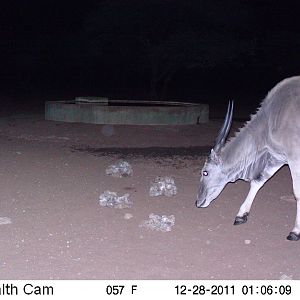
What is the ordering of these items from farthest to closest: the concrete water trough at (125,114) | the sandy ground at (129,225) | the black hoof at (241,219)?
1. the concrete water trough at (125,114)
2. the black hoof at (241,219)
3. the sandy ground at (129,225)

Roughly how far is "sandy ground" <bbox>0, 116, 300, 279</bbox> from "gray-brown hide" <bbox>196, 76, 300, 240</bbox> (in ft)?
1.67

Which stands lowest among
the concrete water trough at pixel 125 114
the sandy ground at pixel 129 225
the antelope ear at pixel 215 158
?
the concrete water trough at pixel 125 114

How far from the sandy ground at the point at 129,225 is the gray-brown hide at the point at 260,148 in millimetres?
510

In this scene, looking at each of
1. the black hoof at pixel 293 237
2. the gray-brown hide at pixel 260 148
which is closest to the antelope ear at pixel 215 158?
the gray-brown hide at pixel 260 148

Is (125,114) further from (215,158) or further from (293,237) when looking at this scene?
(293,237)

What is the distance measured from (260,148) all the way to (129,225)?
1.76 meters

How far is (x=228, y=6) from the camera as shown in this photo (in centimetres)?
2327

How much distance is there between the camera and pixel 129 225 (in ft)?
21.7

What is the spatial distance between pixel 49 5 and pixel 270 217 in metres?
34.0

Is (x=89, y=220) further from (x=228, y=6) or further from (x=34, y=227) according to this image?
(x=228, y=6)

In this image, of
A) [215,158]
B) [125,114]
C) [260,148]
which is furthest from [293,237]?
[125,114]

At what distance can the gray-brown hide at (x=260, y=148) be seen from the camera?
6293 mm

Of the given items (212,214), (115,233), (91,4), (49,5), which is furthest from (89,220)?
(49,5)

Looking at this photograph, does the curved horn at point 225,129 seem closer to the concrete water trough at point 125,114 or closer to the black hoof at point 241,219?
the black hoof at point 241,219
